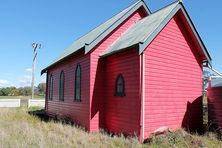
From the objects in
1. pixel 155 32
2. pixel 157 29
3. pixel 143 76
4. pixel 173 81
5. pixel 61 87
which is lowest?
pixel 61 87

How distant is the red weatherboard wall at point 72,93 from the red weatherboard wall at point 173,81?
12.8 ft

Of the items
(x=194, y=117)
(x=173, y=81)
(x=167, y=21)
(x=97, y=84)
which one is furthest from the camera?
(x=97, y=84)

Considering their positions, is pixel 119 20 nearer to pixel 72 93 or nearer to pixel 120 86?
pixel 120 86

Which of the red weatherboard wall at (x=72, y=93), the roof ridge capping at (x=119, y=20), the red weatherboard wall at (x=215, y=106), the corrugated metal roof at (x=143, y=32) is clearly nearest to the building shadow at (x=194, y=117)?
the red weatherboard wall at (x=215, y=106)

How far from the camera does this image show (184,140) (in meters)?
10.8

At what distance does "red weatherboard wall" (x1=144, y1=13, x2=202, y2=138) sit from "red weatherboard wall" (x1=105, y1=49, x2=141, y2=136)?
440 millimetres

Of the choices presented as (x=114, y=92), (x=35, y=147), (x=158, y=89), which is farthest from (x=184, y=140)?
(x=35, y=147)

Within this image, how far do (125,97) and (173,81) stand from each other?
2461mm

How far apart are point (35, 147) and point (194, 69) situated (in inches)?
353

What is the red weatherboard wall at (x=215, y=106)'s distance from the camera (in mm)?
12727

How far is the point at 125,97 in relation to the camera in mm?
12781

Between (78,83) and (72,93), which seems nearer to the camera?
A: (78,83)

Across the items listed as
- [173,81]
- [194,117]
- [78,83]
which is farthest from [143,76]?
[78,83]

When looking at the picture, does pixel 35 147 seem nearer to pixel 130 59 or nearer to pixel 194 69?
pixel 130 59
